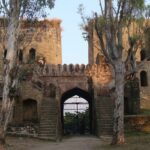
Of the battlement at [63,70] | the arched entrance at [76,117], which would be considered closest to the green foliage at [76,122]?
the arched entrance at [76,117]

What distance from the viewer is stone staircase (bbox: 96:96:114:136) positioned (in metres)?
21.0

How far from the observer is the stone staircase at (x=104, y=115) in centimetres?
2103

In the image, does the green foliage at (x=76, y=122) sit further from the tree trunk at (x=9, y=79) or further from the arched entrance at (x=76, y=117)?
the tree trunk at (x=9, y=79)

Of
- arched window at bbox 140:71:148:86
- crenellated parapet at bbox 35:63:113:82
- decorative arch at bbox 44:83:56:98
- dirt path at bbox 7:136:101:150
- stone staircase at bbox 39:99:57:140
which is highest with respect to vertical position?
arched window at bbox 140:71:148:86

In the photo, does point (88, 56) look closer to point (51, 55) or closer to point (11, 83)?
point (51, 55)

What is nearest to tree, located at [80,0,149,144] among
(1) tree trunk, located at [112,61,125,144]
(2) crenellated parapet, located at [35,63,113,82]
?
(1) tree trunk, located at [112,61,125,144]

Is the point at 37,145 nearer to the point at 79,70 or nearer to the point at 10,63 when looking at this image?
the point at 10,63

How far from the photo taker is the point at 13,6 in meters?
16.0

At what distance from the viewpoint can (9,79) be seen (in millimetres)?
15055

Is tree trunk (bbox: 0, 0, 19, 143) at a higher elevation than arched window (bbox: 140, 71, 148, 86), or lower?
lower

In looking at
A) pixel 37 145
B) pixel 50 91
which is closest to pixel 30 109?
pixel 50 91

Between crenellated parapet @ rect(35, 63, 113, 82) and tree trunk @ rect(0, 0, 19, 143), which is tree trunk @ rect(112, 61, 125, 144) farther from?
crenellated parapet @ rect(35, 63, 113, 82)

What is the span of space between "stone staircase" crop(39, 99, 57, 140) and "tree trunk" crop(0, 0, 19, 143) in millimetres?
5436

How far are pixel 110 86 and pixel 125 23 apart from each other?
7804mm
